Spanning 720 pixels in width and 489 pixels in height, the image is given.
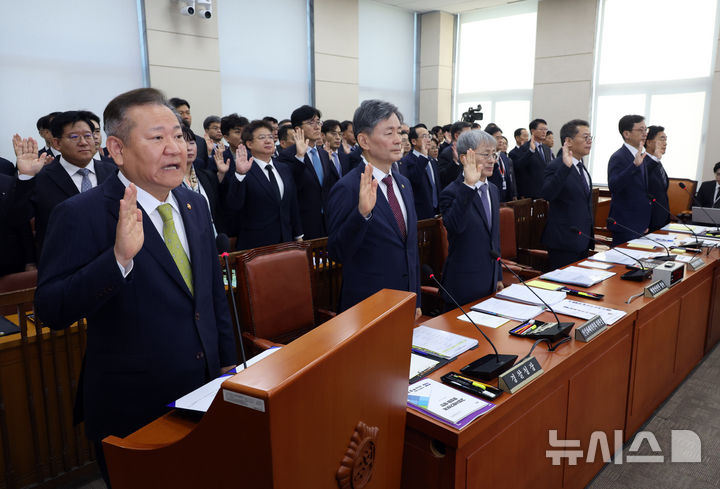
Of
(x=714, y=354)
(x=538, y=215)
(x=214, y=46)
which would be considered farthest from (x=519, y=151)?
(x=214, y=46)

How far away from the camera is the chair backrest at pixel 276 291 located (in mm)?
2271

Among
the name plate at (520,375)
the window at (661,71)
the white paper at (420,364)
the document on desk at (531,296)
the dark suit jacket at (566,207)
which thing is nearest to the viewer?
the name plate at (520,375)

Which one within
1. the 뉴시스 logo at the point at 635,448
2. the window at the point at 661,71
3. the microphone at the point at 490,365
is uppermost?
the window at the point at 661,71

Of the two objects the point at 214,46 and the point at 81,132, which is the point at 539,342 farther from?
the point at 214,46

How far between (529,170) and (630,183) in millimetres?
2377

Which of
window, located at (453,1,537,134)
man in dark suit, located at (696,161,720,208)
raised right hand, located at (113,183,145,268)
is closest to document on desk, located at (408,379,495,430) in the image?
raised right hand, located at (113,183,145,268)

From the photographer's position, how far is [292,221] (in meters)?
3.79

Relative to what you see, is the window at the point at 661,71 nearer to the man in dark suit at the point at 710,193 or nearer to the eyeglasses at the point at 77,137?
the man in dark suit at the point at 710,193

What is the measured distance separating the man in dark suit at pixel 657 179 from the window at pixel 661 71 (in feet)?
13.6

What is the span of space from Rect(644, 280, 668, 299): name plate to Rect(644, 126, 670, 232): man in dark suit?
2.30m

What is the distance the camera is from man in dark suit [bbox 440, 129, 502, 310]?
2.67 metres

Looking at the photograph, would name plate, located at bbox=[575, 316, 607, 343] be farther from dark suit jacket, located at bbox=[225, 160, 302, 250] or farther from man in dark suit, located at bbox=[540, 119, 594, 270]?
dark suit jacket, located at bbox=[225, 160, 302, 250]

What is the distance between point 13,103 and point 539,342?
6.16 meters

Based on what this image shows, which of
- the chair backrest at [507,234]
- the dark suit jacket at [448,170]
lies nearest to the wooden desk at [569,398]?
the chair backrest at [507,234]
